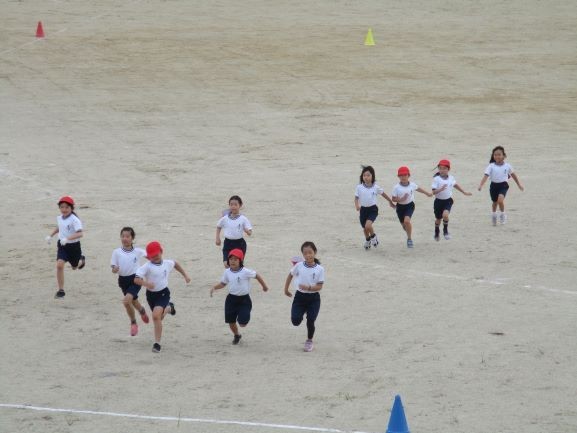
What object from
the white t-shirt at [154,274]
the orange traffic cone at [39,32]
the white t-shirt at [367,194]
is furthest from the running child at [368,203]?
the orange traffic cone at [39,32]

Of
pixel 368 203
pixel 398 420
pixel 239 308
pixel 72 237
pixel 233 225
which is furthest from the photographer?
pixel 368 203

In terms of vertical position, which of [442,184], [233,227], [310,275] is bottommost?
[310,275]

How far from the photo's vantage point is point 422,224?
2288cm

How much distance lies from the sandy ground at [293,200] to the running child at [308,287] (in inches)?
18.5

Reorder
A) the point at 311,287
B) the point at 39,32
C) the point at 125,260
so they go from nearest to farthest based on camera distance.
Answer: the point at 311,287 < the point at 125,260 < the point at 39,32

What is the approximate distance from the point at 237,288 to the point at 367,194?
569 centimetres

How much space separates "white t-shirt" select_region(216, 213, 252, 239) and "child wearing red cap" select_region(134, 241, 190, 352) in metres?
2.65

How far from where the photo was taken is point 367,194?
2080cm

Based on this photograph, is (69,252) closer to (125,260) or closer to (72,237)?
(72,237)

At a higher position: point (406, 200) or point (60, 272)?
point (406, 200)

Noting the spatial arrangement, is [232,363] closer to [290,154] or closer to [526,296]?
[526,296]

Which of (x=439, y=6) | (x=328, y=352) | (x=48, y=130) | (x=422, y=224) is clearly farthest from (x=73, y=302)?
(x=439, y=6)

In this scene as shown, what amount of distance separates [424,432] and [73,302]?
7.40m

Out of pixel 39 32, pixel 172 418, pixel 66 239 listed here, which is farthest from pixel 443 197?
pixel 39 32
